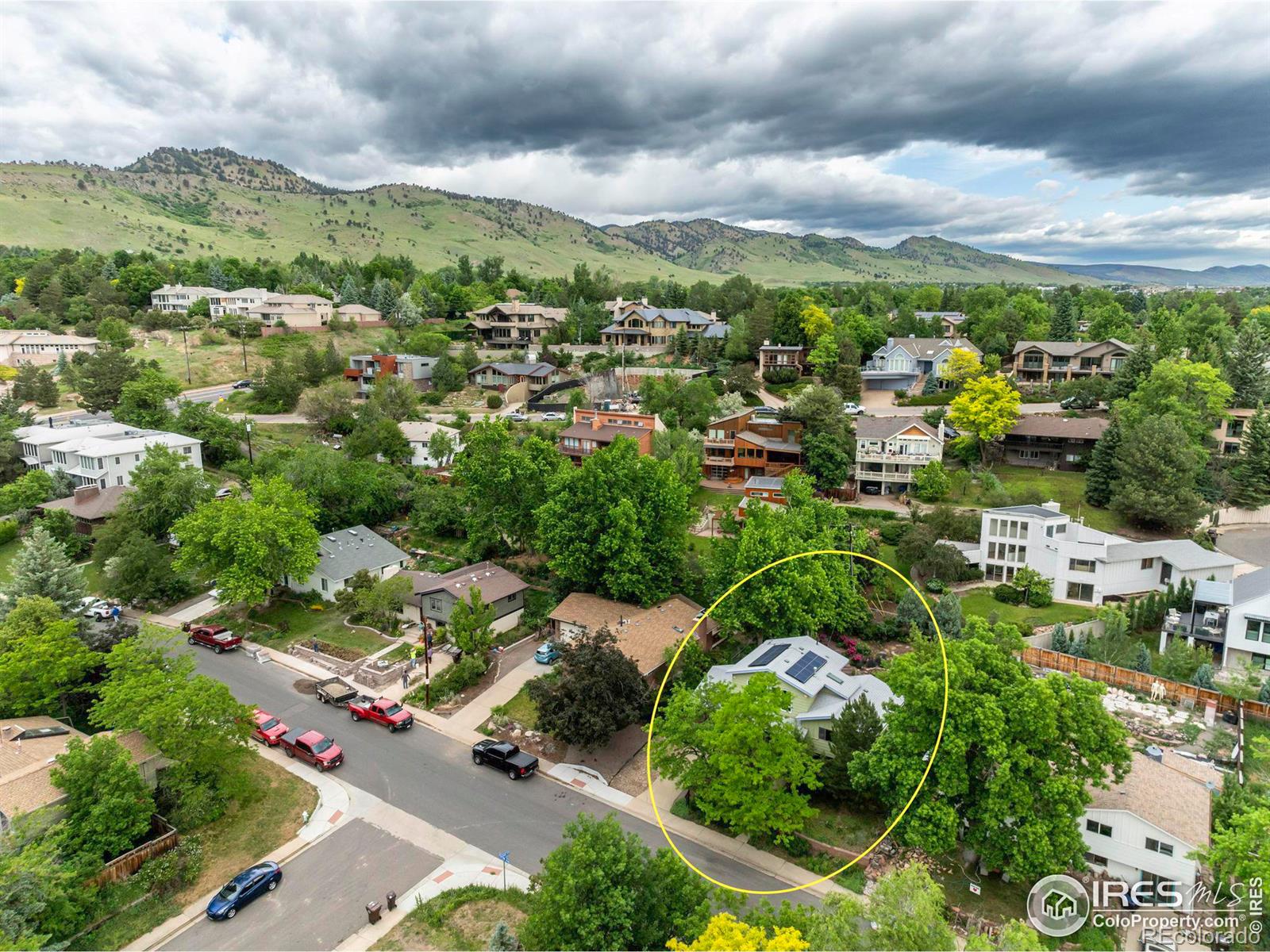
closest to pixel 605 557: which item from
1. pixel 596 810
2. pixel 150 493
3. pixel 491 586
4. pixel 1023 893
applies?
pixel 491 586

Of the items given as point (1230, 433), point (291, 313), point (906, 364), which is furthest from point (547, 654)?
point (291, 313)

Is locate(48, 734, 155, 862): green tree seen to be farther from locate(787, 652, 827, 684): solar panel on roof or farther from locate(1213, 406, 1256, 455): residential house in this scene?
locate(1213, 406, 1256, 455): residential house

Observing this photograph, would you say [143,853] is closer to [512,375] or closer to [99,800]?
[99,800]

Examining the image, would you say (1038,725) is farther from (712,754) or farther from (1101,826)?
(712,754)

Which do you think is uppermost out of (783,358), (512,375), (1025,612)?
(783,358)

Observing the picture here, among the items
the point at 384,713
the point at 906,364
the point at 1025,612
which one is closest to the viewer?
the point at 384,713

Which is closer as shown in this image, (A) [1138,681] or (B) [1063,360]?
(A) [1138,681]

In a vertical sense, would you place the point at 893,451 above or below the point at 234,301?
below

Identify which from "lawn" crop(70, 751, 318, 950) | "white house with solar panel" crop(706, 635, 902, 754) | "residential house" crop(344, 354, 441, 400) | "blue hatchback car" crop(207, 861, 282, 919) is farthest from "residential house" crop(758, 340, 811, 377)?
"blue hatchback car" crop(207, 861, 282, 919)
